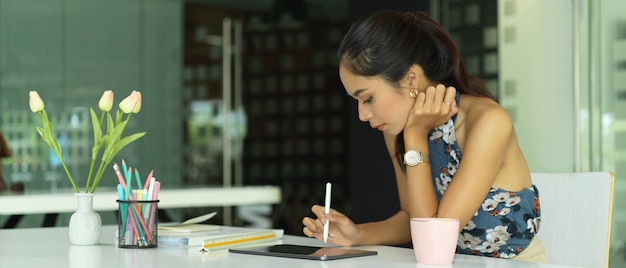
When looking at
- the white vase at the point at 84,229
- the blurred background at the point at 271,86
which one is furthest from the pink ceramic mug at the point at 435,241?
the blurred background at the point at 271,86

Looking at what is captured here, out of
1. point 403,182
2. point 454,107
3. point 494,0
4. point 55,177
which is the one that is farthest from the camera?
point 55,177

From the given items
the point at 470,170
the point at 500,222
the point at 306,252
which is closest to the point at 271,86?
the point at 500,222

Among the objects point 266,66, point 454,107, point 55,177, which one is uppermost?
point 266,66

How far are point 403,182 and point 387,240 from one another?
215mm

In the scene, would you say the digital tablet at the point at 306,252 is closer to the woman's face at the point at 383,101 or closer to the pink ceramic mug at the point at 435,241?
the pink ceramic mug at the point at 435,241

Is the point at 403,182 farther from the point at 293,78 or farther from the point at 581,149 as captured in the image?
the point at 293,78

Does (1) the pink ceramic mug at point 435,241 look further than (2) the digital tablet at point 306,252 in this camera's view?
No

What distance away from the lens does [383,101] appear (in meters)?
1.89

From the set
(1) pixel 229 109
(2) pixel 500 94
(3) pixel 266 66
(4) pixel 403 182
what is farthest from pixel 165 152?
(4) pixel 403 182

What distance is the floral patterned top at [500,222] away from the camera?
1.90 metres

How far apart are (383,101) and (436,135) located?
6.5 inches

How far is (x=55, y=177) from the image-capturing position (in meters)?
5.28

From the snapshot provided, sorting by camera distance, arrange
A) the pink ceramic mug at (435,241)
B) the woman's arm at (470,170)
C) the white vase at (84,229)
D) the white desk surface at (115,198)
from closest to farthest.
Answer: the pink ceramic mug at (435,241)
the woman's arm at (470,170)
the white vase at (84,229)
the white desk surface at (115,198)

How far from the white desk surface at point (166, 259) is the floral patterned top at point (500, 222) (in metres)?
0.23
